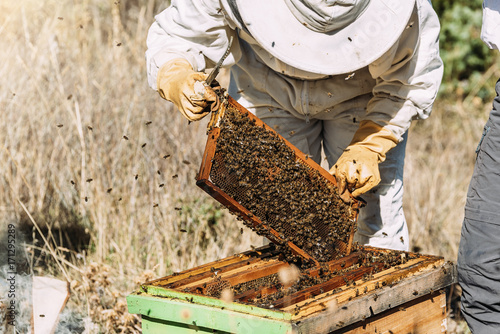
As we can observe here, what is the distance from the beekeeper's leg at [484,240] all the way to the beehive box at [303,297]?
145 mm

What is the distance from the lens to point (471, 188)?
2570 millimetres

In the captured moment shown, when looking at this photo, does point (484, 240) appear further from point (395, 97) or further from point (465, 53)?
point (465, 53)

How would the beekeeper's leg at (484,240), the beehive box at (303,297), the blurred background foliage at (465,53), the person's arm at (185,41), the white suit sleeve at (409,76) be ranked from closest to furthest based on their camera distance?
the beehive box at (303,297) → the beekeeper's leg at (484,240) → the person's arm at (185,41) → the white suit sleeve at (409,76) → the blurred background foliage at (465,53)

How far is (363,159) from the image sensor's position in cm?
292

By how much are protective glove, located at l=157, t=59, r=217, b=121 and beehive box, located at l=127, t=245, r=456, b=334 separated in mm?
703

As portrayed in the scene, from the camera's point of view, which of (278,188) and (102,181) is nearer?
(278,188)

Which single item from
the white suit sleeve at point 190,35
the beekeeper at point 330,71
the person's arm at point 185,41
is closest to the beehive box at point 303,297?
the beekeeper at point 330,71

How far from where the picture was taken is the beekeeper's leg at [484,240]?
2461 millimetres

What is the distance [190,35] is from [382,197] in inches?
57.7

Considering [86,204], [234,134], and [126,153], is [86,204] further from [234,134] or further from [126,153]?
[234,134]

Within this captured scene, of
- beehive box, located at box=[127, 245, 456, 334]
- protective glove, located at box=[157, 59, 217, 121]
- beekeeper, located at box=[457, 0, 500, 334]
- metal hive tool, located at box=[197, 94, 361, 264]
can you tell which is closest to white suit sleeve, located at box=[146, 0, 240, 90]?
protective glove, located at box=[157, 59, 217, 121]

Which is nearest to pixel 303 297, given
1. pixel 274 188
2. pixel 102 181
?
pixel 274 188

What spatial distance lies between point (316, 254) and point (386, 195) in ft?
2.97

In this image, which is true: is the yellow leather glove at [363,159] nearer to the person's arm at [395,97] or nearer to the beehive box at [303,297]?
the person's arm at [395,97]
